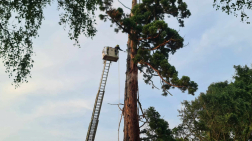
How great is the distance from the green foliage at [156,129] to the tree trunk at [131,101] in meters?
0.70

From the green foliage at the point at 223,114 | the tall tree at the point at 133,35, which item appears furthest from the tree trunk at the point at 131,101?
the green foliage at the point at 223,114

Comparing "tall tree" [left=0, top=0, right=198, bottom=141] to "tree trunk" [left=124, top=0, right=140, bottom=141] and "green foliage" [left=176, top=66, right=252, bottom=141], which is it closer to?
"tree trunk" [left=124, top=0, right=140, bottom=141]

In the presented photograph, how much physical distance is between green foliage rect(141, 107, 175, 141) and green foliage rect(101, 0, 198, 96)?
1.55 m

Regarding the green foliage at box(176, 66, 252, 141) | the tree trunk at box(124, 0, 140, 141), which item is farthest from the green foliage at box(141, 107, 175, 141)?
the green foliage at box(176, 66, 252, 141)

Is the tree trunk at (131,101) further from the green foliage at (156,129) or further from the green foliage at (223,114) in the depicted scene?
the green foliage at (223,114)

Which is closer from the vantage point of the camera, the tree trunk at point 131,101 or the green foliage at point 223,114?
the tree trunk at point 131,101

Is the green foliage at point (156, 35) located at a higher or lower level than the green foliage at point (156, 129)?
higher

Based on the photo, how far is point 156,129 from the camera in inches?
417

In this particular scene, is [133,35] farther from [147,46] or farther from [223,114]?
[223,114]

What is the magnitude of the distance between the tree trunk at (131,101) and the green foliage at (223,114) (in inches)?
482

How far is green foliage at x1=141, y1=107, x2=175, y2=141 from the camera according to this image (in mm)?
10438

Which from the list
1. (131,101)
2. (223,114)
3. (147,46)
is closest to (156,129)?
(131,101)

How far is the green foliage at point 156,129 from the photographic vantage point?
10.4 metres

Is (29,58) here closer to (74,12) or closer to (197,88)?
(74,12)
